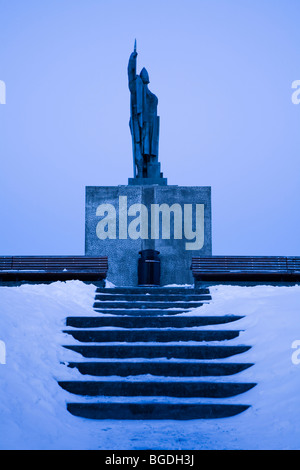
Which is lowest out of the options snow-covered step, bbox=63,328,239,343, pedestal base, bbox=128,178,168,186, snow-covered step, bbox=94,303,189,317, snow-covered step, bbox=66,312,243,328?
snow-covered step, bbox=63,328,239,343

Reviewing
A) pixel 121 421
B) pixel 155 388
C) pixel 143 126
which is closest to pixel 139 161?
pixel 143 126

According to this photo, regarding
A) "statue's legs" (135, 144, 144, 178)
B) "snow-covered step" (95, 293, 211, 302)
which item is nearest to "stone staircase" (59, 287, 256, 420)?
"snow-covered step" (95, 293, 211, 302)

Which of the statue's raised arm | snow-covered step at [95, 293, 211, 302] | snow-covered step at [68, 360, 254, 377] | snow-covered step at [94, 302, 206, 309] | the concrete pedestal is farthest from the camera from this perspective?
the statue's raised arm

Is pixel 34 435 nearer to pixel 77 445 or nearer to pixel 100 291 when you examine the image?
pixel 77 445

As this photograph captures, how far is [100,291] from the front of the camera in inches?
399

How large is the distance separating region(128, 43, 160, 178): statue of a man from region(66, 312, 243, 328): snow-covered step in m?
8.73

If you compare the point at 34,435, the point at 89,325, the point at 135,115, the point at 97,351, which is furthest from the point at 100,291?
the point at 135,115

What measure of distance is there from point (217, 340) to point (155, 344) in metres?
0.99

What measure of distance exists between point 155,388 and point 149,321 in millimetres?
1819

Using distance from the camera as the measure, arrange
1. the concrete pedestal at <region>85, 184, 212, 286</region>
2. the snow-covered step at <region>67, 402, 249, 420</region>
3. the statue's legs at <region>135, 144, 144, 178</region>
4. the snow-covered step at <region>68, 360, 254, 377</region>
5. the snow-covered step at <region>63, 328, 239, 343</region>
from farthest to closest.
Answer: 1. the statue's legs at <region>135, 144, 144, 178</region>
2. the concrete pedestal at <region>85, 184, 212, 286</region>
3. the snow-covered step at <region>63, 328, 239, 343</region>
4. the snow-covered step at <region>68, 360, 254, 377</region>
5. the snow-covered step at <region>67, 402, 249, 420</region>

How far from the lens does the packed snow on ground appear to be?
494 centimetres

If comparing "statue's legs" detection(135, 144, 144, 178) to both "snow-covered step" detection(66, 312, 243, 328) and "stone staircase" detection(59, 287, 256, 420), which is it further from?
"snow-covered step" detection(66, 312, 243, 328)

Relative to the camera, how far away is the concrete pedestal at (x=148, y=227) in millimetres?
14867

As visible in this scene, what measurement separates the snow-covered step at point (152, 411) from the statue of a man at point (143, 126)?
35.9 feet
